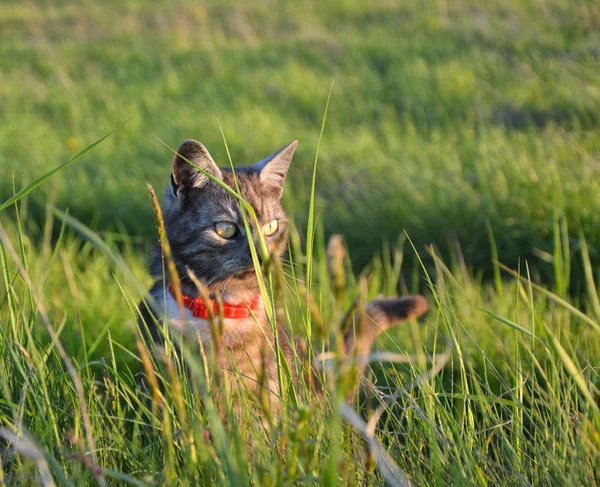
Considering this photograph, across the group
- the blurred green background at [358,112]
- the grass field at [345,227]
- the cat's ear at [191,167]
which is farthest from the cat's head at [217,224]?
the blurred green background at [358,112]

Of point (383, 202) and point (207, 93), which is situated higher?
point (207, 93)

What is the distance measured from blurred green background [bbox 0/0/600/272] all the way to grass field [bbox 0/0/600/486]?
0.08ft

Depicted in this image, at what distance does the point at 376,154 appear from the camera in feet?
16.7

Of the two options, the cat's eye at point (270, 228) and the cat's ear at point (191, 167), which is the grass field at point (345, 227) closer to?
the cat's eye at point (270, 228)

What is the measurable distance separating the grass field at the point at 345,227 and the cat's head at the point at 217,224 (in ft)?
0.74

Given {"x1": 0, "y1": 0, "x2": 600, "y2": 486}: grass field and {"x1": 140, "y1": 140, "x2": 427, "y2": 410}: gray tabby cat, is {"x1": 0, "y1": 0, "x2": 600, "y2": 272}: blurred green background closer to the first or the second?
{"x1": 0, "y1": 0, "x2": 600, "y2": 486}: grass field

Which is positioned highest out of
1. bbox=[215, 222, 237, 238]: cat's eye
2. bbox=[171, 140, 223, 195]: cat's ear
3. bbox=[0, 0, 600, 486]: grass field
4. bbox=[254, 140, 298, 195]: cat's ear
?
bbox=[171, 140, 223, 195]: cat's ear

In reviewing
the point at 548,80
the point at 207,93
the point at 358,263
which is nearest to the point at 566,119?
the point at 548,80

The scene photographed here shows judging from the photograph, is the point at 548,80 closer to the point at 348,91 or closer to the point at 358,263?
the point at 348,91

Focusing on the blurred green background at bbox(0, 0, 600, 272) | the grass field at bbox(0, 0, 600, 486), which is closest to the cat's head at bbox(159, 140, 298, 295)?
the grass field at bbox(0, 0, 600, 486)

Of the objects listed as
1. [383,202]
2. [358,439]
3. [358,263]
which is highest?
[358,439]

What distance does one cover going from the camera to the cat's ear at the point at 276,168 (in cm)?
258

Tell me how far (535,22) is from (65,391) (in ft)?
23.2

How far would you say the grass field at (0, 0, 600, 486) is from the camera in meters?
1.58
